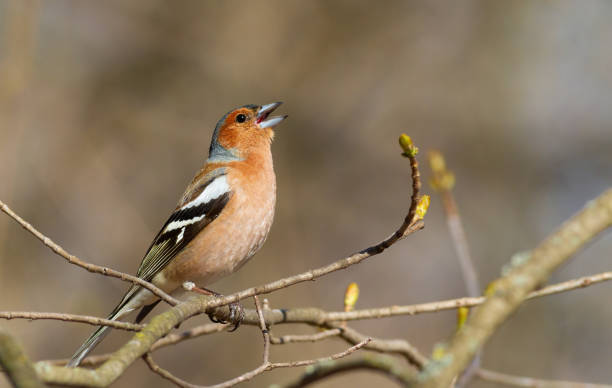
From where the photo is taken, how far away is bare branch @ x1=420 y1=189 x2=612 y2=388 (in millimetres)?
1926

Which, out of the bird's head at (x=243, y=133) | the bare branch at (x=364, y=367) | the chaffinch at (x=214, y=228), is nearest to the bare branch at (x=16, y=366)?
the bare branch at (x=364, y=367)

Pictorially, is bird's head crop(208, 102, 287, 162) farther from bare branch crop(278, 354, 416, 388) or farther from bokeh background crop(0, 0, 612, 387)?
bokeh background crop(0, 0, 612, 387)

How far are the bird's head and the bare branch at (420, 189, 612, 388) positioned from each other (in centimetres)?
336

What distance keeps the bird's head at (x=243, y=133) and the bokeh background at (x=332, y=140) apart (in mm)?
4137

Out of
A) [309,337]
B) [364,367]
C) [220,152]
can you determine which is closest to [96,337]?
[309,337]

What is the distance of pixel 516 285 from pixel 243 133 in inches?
145

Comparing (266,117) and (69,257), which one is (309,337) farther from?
(266,117)

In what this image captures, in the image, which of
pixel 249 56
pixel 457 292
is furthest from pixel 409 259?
pixel 249 56

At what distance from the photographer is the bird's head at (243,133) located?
5.34 m

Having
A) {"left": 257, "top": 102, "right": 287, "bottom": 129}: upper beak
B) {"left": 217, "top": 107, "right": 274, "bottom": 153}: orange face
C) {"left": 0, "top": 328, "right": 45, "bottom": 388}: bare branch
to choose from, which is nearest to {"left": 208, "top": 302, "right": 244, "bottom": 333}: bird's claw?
{"left": 0, "top": 328, "right": 45, "bottom": 388}: bare branch

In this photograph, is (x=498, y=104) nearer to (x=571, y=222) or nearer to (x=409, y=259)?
(x=409, y=259)

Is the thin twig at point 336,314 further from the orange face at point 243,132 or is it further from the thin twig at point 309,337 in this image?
the orange face at point 243,132

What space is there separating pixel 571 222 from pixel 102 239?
8.55 meters

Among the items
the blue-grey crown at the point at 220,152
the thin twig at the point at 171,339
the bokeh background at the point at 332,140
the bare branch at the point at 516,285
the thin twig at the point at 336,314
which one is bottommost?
the bare branch at the point at 516,285
